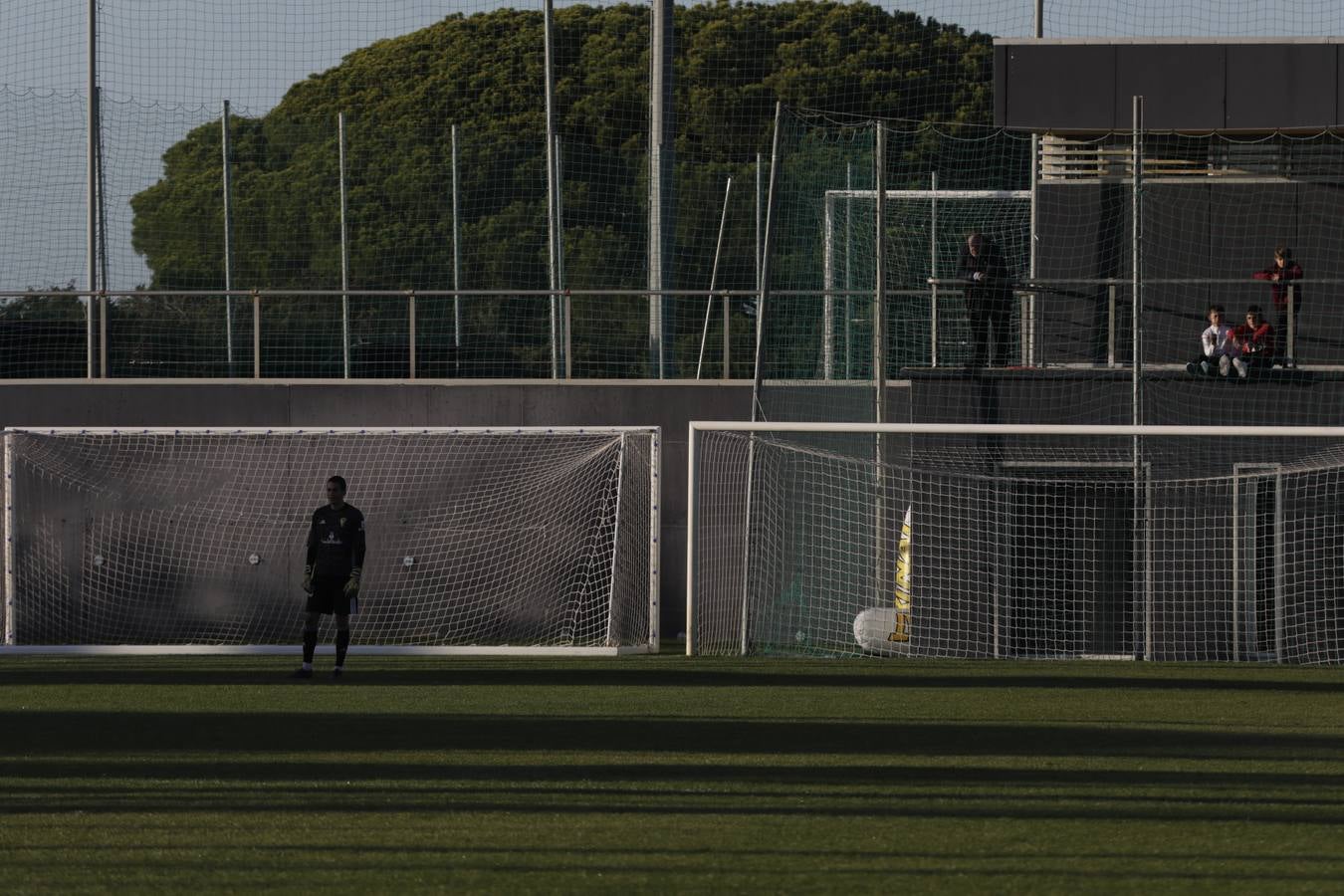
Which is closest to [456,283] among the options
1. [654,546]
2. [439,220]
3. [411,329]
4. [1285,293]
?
[439,220]

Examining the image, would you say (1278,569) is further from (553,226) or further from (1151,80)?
(553,226)

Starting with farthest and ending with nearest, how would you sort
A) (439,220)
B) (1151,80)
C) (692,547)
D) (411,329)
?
1. (439,220)
2. (411,329)
3. (1151,80)
4. (692,547)

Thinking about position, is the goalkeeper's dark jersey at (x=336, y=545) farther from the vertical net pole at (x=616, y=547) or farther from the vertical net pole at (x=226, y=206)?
the vertical net pole at (x=226, y=206)

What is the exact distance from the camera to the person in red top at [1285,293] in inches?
626

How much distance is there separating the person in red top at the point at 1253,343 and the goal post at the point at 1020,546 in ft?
2.33

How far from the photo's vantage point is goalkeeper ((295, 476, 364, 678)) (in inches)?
500

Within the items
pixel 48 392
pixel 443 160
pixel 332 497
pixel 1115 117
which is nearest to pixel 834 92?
pixel 443 160

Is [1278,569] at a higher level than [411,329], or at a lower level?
lower

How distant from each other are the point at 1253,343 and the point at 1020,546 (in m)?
2.83

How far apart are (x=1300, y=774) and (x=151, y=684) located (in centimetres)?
775

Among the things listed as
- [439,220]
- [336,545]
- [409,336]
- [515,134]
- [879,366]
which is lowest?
[336,545]

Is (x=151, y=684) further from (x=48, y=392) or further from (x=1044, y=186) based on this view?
(x=1044, y=186)

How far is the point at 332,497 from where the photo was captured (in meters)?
12.7

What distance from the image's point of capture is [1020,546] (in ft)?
52.5
